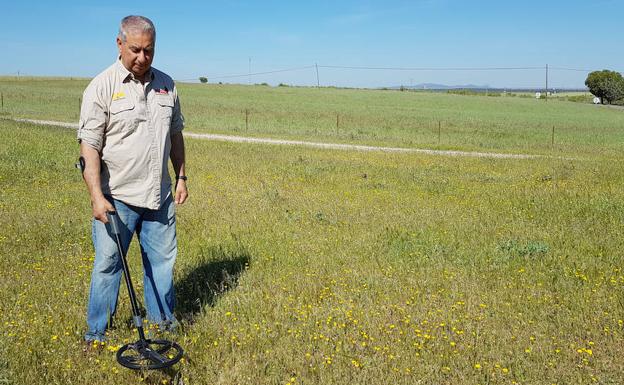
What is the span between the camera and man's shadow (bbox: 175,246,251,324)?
5.38 metres

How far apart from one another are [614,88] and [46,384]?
428ft

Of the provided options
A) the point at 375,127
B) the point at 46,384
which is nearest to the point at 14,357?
the point at 46,384

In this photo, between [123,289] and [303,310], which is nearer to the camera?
[303,310]

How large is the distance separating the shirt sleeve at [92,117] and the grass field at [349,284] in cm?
160

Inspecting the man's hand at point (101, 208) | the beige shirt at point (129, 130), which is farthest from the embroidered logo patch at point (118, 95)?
the man's hand at point (101, 208)

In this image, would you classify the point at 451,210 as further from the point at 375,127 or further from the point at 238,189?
the point at 375,127

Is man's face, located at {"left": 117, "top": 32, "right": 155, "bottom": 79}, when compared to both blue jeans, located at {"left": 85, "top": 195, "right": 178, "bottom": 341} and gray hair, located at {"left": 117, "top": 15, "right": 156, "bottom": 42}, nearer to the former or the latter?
gray hair, located at {"left": 117, "top": 15, "right": 156, "bottom": 42}

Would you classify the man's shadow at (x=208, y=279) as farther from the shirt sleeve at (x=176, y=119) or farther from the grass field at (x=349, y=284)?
the shirt sleeve at (x=176, y=119)

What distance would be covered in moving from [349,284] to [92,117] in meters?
3.18

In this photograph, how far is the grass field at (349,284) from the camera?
13.6ft

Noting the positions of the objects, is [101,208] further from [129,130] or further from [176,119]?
[176,119]

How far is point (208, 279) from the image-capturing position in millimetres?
6027

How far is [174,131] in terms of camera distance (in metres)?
4.54

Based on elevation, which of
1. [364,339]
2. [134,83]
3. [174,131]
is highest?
[134,83]
